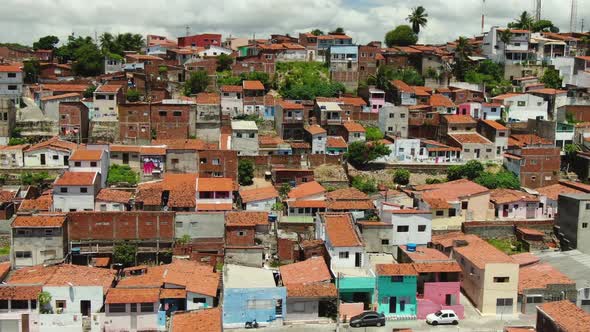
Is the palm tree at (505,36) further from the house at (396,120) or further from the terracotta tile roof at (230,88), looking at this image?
the terracotta tile roof at (230,88)

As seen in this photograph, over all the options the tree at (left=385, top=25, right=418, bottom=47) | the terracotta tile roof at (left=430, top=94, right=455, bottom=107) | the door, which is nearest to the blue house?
the door

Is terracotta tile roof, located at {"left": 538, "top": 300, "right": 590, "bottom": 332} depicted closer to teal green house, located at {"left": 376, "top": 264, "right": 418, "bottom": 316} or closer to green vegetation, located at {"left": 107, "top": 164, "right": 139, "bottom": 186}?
teal green house, located at {"left": 376, "top": 264, "right": 418, "bottom": 316}

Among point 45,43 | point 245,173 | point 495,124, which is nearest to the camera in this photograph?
point 245,173

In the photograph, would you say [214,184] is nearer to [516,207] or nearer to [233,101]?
[233,101]

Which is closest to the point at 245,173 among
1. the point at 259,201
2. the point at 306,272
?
the point at 259,201

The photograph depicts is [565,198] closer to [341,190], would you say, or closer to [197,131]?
[341,190]

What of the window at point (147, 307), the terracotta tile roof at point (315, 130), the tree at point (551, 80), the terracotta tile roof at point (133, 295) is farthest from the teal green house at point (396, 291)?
the tree at point (551, 80)

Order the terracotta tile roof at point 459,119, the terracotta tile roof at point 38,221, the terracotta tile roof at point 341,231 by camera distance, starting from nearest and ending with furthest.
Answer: the terracotta tile roof at point 341,231
the terracotta tile roof at point 38,221
the terracotta tile roof at point 459,119
